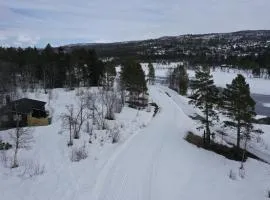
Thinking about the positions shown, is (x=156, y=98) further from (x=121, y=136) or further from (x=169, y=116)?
(x=121, y=136)

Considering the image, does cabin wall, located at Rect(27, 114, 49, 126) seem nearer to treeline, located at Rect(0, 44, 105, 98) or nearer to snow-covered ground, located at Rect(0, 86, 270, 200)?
snow-covered ground, located at Rect(0, 86, 270, 200)

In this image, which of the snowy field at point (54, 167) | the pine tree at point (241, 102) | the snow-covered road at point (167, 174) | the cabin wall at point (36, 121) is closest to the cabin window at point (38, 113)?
the cabin wall at point (36, 121)

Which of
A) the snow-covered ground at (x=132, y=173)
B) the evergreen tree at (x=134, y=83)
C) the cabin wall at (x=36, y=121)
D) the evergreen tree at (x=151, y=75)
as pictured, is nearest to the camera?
the snow-covered ground at (x=132, y=173)

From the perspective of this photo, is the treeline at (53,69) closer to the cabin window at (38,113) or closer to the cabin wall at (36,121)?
the cabin window at (38,113)

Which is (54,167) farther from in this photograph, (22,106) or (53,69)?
(53,69)

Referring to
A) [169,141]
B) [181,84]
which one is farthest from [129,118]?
[181,84]

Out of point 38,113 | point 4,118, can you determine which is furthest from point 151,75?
point 4,118

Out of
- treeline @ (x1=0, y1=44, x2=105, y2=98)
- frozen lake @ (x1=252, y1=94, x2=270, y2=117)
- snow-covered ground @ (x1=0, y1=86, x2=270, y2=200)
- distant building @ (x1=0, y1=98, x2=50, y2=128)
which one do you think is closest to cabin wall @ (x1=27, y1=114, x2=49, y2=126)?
distant building @ (x1=0, y1=98, x2=50, y2=128)
